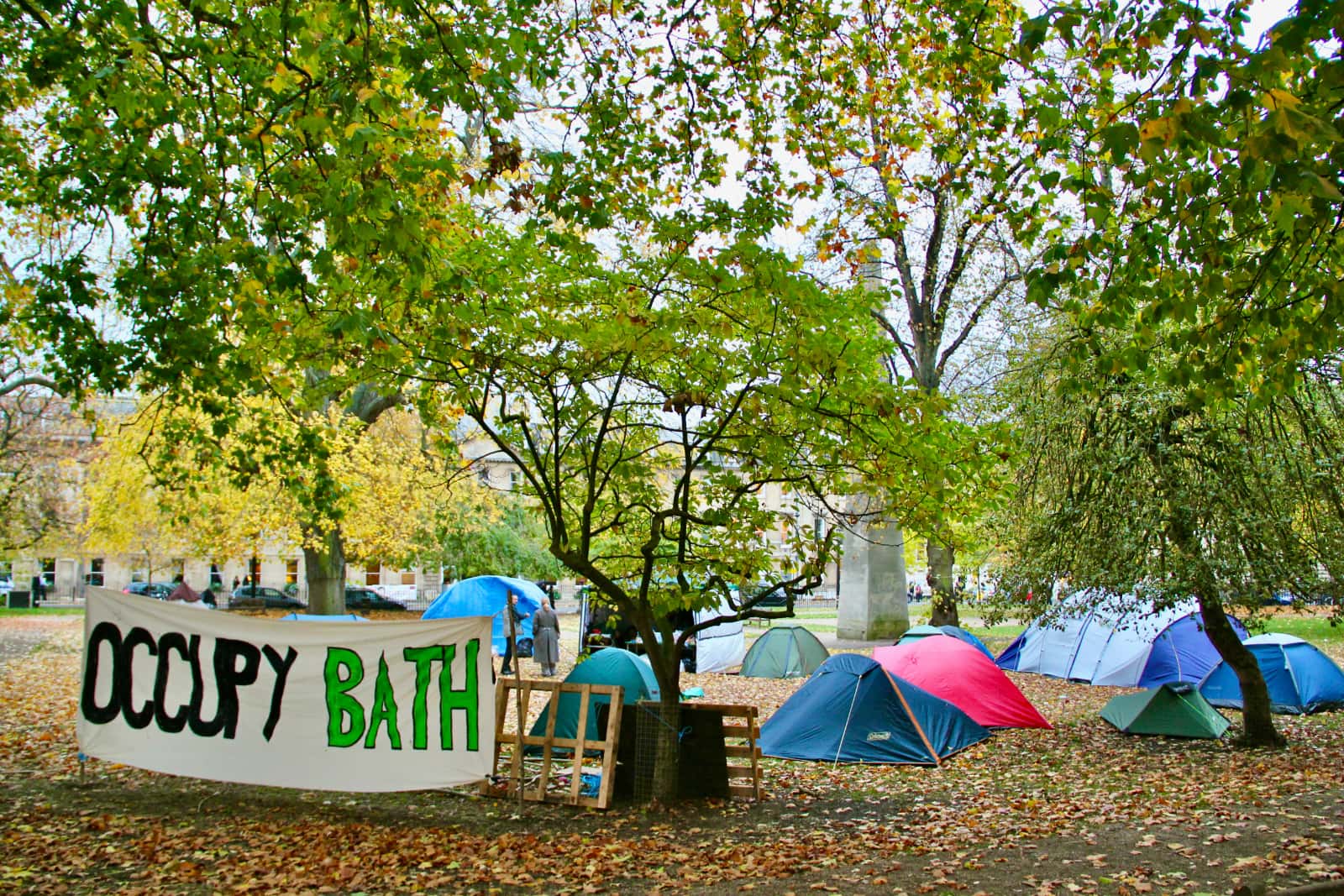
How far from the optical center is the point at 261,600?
136 ft

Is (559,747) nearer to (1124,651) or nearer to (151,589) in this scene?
(1124,651)

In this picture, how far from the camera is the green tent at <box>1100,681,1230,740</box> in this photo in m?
12.4

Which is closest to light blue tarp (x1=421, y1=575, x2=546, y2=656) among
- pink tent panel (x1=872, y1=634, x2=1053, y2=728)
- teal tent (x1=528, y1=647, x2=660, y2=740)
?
teal tent (x1=528, y1=647, x2=660, y2=740)

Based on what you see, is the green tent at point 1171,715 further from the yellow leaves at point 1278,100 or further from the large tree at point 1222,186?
the yellow leaves at point 1278,100

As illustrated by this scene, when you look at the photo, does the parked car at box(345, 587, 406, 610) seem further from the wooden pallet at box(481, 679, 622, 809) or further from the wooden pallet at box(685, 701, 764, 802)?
the wooden pallet at box(685, 701, 764, 802)

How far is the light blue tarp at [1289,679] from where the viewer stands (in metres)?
14.9

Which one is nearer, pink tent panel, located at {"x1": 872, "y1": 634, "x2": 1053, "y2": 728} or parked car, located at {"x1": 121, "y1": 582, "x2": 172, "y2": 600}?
pink tent panel, located at {"x1": 872, "y1": 634, "x2": 1053, "y2": 728}

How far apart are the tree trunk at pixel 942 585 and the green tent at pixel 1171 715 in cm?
660

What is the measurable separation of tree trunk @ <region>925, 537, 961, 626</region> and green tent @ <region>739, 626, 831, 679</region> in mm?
2825

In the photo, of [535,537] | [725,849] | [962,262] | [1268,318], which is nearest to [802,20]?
[1268,318]

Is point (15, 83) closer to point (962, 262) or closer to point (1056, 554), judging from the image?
point (1056, 554)

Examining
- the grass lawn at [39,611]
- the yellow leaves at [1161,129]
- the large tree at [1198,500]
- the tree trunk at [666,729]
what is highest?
the yellow leaves at [1161,129]

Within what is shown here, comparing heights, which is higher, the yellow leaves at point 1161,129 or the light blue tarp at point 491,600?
the yellow leaves at point 1161,129

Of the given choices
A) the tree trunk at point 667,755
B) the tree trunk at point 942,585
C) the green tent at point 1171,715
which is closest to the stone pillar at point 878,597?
the tree trunk at point 942,585
